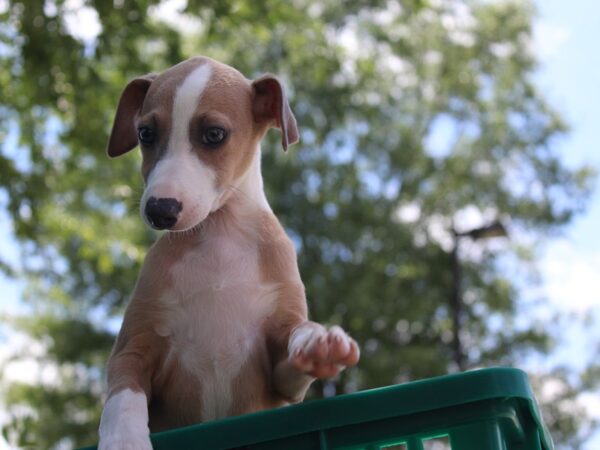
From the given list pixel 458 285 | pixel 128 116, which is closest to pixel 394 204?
pixel 458 285

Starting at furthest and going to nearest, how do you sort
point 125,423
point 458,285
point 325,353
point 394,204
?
1. point 394,204
2. point 458,285
3. point 125,423
4. point 325,353

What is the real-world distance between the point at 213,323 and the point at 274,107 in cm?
67

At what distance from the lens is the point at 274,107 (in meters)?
2.65

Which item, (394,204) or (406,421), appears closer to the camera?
(406,421)

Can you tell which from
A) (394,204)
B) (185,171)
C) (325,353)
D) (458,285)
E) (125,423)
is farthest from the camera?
(394,204)

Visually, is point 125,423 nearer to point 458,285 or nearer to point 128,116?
point 128,116

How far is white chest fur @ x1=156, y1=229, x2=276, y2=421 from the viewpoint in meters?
2.41

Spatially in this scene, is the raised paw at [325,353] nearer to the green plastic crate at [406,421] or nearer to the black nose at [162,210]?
the green plastic crate at [406,421]

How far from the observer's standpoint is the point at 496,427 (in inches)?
71.2

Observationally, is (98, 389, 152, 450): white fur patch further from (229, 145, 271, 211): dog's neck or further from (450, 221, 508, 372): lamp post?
(450, 221, 508, 372): lamp post

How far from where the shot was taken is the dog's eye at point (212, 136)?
246 centimetres

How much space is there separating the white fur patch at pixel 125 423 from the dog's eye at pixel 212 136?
2.28ft

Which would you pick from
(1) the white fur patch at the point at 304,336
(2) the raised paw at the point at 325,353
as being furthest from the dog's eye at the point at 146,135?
(2) the raised paw at the point at 325,353

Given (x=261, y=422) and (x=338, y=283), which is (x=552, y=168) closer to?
(x=338, y=283)
